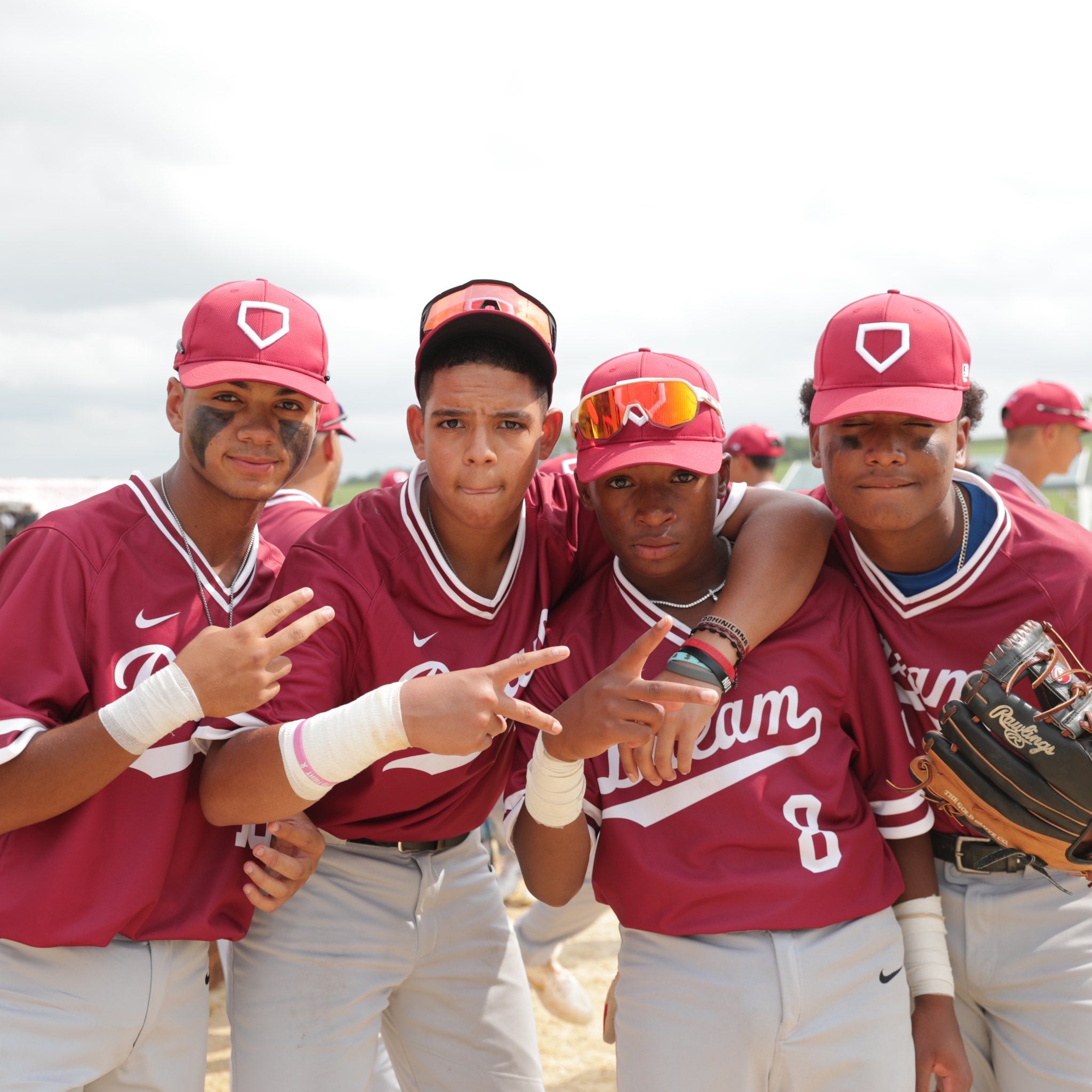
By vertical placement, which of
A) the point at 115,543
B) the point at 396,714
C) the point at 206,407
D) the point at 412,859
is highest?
the point at 206,407

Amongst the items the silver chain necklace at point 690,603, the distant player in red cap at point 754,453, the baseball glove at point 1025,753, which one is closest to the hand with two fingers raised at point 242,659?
the silver chain necklace at point 690,603

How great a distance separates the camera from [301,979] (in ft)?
8.60

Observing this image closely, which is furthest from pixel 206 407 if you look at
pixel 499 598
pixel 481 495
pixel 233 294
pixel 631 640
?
pixel 631 640

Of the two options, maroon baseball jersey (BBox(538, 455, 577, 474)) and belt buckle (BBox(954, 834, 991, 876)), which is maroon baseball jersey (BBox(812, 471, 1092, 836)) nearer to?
belt buckle (BBox(954, 834, 991, 876))

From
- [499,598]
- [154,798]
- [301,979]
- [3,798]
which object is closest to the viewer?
[3,798]

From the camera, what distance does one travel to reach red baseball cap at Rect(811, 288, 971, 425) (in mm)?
2604

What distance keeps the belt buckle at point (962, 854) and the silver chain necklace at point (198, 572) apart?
6.62 ft

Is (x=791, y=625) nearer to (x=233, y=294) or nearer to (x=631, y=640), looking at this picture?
(x=631, y=640)

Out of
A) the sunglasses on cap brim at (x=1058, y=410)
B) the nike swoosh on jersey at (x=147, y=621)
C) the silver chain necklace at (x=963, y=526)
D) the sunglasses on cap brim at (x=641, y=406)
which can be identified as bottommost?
the nike swoosh on jersey at (x=147, y=621)

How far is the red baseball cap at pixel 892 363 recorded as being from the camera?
8.54 ft

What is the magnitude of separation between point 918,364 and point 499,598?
1289mm

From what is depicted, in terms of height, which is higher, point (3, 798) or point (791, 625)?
point (791, 625)

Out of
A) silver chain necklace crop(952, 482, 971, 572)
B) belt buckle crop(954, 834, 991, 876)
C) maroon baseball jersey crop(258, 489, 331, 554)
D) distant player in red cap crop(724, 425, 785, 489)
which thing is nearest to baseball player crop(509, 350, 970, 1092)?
belt buckle crop(954, 834, 991, 876)

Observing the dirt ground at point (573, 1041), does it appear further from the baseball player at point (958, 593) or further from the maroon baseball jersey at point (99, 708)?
the baseball player at point (958, 593)
